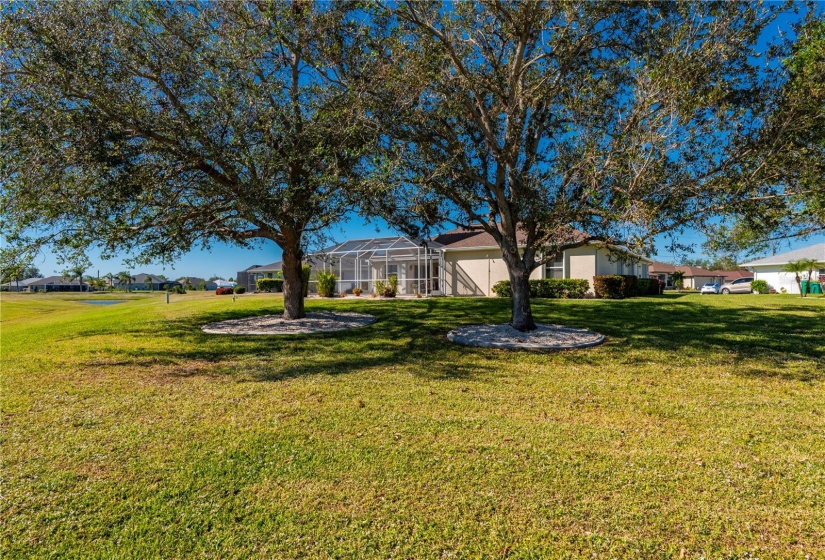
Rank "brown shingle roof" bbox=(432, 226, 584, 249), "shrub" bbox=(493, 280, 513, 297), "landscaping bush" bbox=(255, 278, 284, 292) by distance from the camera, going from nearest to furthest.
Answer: "shrub" bbox=(493, 280, 513, 297)
"brown shingle roof" bbox=(432, 226, 584, 249)
"landscaping bush" bbox=(255, 278, 284, 292)

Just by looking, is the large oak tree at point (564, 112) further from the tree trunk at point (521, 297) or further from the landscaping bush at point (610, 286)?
the landscaping bush at point (610, 286)

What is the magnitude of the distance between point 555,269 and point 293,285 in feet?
48.5

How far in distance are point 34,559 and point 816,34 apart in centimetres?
1171

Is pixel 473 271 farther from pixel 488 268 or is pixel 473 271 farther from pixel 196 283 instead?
pixel 196 283

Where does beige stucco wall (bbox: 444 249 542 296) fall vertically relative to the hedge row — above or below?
above

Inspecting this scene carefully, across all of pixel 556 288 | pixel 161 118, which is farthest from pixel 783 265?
pixel 161 118

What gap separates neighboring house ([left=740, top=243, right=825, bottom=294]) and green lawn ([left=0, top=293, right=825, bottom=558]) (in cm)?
3045

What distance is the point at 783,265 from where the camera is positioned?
107 ft

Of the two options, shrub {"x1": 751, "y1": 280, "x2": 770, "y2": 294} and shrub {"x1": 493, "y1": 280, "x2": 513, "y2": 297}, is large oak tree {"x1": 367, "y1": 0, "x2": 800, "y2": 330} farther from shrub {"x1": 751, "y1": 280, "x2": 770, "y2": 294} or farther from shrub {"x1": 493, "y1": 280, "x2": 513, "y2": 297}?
shrub {"x1": 751, "y1": 280, "x2": 770, "y2": 294}

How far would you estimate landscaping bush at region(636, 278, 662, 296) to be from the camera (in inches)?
970

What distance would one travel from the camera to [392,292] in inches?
908

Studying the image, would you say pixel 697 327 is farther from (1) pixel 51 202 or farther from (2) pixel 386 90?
(1) pixel 51 202

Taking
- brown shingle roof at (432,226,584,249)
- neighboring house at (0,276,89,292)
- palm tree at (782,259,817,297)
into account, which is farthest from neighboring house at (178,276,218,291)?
palm tree at (782,259,817,297)

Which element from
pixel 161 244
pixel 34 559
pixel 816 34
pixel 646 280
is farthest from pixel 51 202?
pixel 646 280
